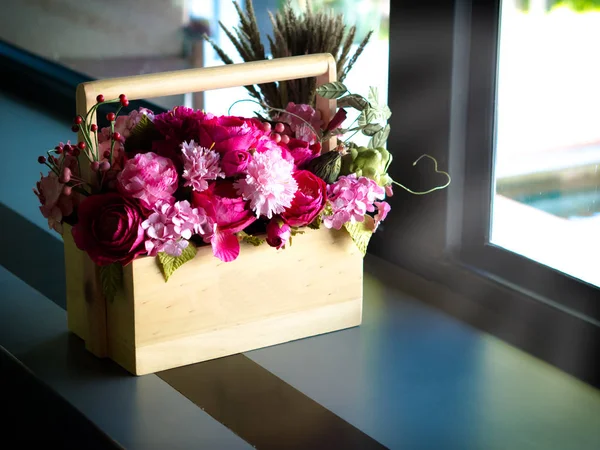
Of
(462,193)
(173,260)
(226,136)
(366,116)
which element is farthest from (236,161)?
(462,193)

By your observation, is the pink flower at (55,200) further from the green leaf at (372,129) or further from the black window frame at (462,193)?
the black window frame at (462,193)

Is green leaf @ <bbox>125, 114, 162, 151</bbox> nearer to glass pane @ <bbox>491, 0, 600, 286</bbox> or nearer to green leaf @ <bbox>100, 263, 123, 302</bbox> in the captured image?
green leaf @ <bbox>100, 263, 123, 302</bbox>

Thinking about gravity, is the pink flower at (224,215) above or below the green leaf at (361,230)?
above

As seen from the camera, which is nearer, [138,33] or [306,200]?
[306,200]

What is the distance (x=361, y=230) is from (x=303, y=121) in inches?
7.5

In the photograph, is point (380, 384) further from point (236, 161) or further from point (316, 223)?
point (236, 161)

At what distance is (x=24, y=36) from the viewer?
3.03 metres

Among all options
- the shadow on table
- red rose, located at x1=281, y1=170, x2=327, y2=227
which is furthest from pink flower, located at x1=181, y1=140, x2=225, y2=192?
the shadow on table

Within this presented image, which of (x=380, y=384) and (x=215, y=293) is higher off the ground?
(x=215, y=293)

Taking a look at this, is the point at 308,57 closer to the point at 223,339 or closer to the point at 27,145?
the point at 223,339

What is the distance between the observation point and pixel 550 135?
141 centimetres

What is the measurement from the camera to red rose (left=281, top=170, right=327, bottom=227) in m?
1.26

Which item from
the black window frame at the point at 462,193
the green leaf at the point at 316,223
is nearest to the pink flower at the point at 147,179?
the green leaf at the point at 316,223

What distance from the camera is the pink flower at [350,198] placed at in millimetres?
1312
